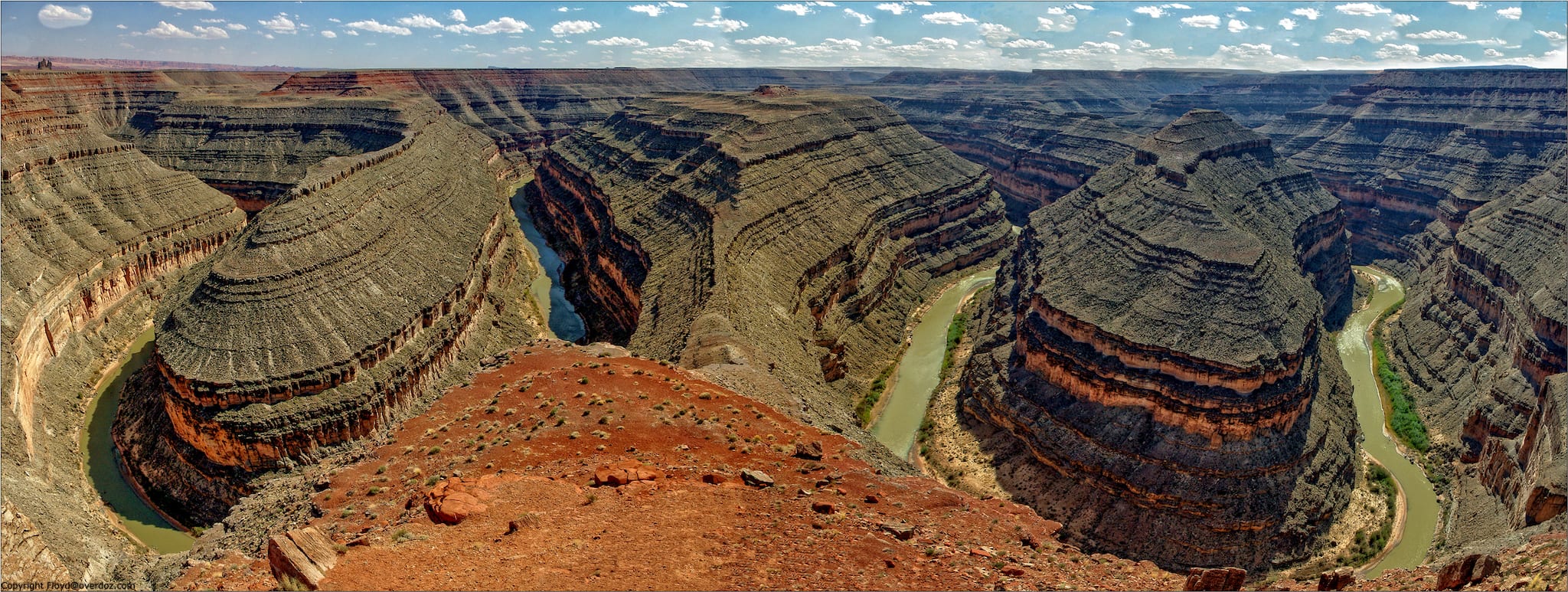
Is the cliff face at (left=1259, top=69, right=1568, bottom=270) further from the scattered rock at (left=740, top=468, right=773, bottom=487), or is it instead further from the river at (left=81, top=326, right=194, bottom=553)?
the river at (left=81, top=326, right=194, bottom=553)

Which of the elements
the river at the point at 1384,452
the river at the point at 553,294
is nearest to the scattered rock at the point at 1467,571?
the river at the point at 1384,452

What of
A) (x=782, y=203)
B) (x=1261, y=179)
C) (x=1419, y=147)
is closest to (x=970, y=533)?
(x=782, y=203)

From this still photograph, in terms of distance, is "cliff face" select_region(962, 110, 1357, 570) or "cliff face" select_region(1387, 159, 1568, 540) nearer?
"cliff face" select_region(1387, 159, 1568, 540)

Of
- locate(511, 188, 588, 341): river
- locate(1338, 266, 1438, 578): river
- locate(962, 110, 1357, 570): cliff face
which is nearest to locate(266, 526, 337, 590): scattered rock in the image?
locate(962, 110, 1357, 570): cliff face

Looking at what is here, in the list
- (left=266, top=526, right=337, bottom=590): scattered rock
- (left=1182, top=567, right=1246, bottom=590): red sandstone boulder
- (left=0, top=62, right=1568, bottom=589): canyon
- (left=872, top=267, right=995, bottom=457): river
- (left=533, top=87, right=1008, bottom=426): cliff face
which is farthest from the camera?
(left=872, top=267, right=995, bottom=457): river

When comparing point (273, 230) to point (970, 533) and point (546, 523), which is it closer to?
point (546, 523)

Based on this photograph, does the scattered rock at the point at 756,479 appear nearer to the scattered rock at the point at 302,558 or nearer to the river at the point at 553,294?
the scattered rock at the point at 302,558
